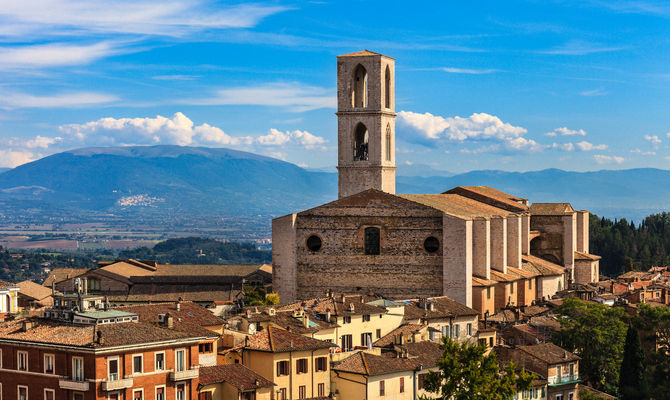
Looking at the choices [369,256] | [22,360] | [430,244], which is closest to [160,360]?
[22,360]

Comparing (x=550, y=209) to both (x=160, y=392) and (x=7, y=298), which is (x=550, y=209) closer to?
(x=7, y=298)

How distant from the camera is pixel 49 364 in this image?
31547 mm

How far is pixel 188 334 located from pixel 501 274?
2816cm

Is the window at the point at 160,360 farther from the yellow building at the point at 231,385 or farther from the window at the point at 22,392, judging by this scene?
the window at the point at 22,392

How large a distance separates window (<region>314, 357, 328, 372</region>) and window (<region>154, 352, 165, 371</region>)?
6.18 m

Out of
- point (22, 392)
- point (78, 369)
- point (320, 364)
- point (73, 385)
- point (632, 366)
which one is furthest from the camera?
point (632, 366)

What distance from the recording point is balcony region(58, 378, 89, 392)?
30328 mm

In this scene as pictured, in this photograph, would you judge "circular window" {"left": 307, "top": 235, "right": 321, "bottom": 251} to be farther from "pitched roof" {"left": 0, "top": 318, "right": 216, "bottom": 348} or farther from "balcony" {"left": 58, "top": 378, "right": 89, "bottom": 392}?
"balcony" {"left": 58, "top": 378, "right": 89, "bottom": 392}

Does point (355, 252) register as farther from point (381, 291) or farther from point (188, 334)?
point (188, 334)

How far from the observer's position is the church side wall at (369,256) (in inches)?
2103

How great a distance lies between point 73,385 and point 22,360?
2779 mm

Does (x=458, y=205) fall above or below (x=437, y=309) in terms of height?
above

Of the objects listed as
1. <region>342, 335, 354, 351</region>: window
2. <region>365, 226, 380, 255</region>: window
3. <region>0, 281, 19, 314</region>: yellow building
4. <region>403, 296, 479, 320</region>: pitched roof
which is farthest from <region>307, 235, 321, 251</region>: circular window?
<region>0, 281, 19, 314</region>: yellow building

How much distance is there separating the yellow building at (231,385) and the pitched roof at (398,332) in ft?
24.1
